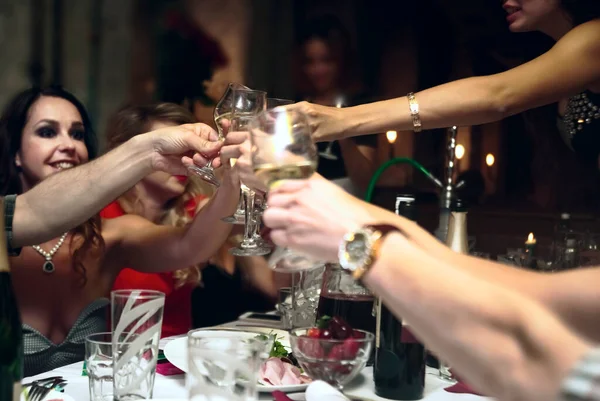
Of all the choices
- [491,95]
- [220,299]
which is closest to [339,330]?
[491,95]

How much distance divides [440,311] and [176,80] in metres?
3.24

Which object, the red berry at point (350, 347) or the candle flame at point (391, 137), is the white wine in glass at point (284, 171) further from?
the candle flame at point (391, 137)

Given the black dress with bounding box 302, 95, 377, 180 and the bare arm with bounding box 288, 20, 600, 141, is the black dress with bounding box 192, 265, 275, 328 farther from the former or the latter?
the bare arm with bounding box 288, 20, 600, 141

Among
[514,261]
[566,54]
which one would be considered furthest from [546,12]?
[514,261]

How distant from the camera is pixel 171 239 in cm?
187

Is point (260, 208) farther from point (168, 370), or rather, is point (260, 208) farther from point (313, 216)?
point (313, 216)

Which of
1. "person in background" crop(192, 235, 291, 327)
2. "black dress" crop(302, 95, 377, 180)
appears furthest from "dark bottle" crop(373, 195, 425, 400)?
"black dress" crop(302, 95, 377, 180)

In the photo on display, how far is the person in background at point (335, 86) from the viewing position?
3.09 meters

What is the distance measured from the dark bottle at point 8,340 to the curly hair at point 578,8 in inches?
61.5

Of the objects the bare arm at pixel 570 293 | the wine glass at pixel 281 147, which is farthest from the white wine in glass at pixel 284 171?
the bare arm at pixel 570 293

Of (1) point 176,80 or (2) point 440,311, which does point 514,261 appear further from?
(1) point 176,80

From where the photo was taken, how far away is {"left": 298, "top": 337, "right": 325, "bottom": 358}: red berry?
807 mm

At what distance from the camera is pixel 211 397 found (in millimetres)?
653

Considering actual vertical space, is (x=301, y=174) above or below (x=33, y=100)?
below
